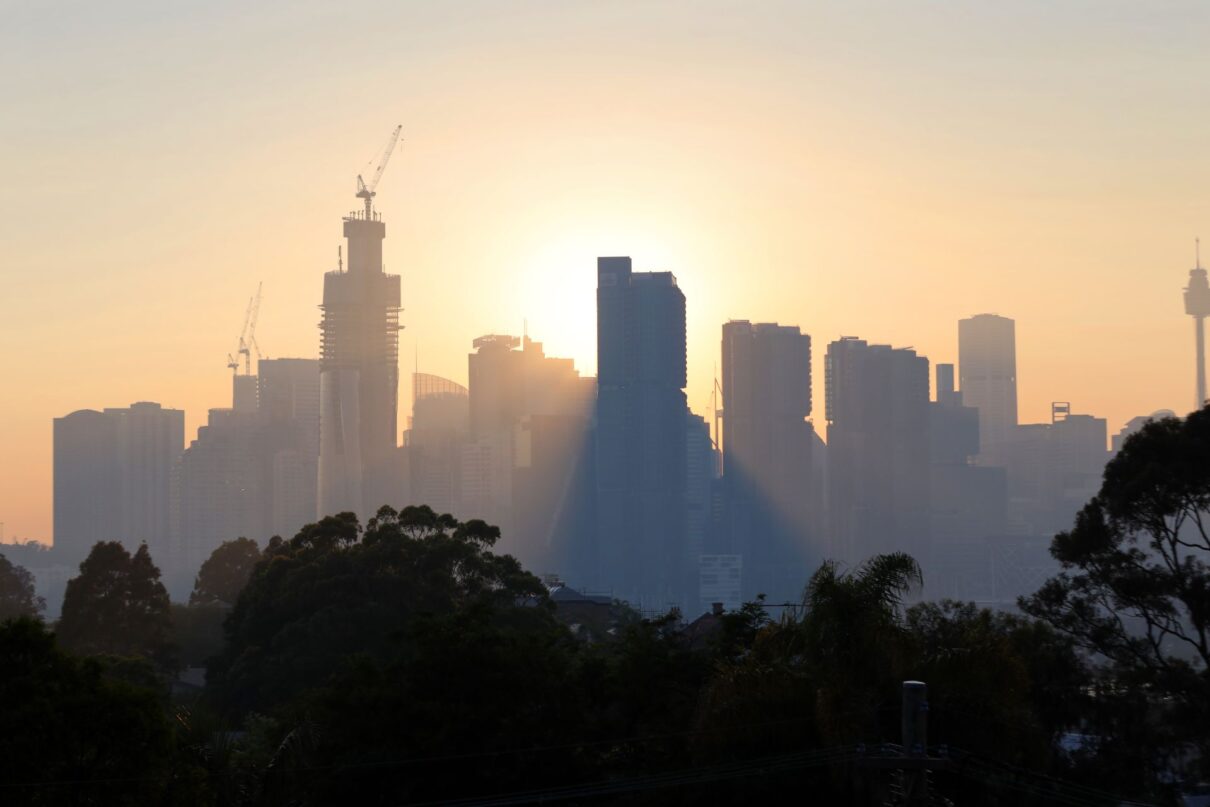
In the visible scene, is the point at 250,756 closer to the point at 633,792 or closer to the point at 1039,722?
the point at 633,792

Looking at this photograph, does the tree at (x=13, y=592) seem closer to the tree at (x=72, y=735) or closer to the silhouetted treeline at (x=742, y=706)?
the silhouetted treeline at (x=742, y=706)

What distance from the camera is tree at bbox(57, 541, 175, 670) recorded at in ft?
218

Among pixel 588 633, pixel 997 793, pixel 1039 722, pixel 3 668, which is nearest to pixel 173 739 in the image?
pixel 3 668

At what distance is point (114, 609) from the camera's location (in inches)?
2650

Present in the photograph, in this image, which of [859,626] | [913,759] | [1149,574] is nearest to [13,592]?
[1149,574]

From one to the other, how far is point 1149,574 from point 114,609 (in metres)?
47.0

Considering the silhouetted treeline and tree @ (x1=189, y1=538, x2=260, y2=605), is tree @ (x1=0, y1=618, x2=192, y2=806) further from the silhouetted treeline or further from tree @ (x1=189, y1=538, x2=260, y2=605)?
tree @ (x1=189, y1=538, x2=260, y2=605)

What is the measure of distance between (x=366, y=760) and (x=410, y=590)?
22865mm

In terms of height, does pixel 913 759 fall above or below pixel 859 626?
below

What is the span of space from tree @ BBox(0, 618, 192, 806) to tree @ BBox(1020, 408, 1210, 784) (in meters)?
17.9

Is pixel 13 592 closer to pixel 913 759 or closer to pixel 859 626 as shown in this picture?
pixel 859 626

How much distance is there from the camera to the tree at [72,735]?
22.3m

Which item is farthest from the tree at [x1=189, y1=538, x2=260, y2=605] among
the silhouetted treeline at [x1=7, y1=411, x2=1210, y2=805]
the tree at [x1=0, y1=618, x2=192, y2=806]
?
the tree at [x1=0, y1=618, x2=192, y2=806]

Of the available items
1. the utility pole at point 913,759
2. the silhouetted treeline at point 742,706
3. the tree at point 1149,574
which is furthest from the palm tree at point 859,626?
the tree at point 1149,574
